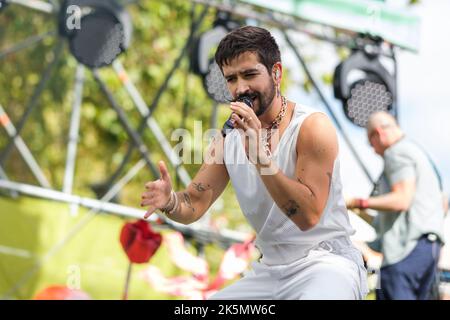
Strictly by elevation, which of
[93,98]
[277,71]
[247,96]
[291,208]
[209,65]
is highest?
[93,98]

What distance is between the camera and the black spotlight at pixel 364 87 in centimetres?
556

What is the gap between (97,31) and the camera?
186 inches

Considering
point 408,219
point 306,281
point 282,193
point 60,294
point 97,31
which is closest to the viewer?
point 282,193

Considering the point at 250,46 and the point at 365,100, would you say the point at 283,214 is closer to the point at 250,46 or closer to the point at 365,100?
the point at 250,46

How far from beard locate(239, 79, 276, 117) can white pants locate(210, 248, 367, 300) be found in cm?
42

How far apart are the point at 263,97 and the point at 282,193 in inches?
12.2

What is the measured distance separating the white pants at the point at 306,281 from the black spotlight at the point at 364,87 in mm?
2975

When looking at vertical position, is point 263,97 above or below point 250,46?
below

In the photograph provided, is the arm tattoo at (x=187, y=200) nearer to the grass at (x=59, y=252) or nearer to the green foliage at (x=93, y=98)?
the grass at (x=59, y=252)

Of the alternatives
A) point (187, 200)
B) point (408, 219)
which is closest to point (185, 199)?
point (187, 200)

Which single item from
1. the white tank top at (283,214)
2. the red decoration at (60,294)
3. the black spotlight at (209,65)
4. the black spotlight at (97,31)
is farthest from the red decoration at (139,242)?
the black spotlight at (209,65)
